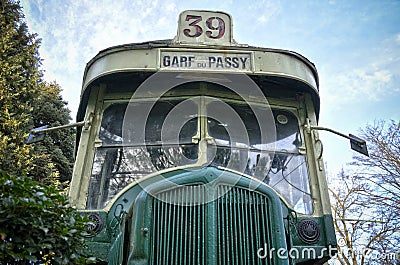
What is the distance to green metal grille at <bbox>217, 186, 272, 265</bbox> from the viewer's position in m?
2.54

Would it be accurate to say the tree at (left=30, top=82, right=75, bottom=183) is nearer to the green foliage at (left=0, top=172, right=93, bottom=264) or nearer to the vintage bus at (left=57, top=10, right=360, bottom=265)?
the vintage bus at (left=57, top=10, right=360, bottom=265)

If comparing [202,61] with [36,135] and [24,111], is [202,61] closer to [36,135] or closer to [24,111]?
[36,135]

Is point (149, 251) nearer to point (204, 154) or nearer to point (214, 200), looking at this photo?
point (214, 200)

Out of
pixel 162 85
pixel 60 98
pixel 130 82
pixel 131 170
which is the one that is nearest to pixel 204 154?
pixel 131 170

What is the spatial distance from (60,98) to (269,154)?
14192 millimetres

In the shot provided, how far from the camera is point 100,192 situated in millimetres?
3633

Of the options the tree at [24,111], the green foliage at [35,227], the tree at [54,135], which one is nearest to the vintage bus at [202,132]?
the green foliage at [35,227]

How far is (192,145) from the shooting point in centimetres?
367

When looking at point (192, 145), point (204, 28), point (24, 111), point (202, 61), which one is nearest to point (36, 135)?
point (192, 145)

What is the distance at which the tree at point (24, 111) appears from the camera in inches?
429

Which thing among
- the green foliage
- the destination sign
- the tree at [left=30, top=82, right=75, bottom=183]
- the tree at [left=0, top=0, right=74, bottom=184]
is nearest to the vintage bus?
the destination sign

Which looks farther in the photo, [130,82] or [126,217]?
[130,82]

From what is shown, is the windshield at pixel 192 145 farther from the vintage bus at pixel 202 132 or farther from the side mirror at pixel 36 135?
the side mirror at pixel 36 135

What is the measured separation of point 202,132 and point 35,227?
1.90m
